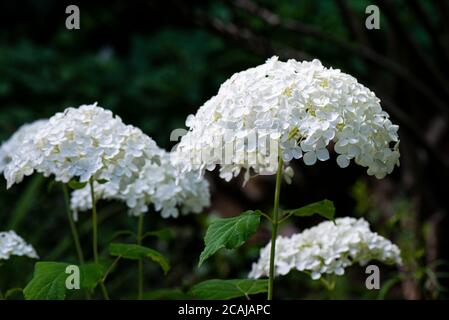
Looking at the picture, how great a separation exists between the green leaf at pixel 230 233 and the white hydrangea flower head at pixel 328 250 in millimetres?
395

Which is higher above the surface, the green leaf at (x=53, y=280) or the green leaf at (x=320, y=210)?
the green leaf at (x=320, y=210)

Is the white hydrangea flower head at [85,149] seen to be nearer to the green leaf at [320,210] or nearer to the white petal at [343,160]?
the green leaf at [320,210]

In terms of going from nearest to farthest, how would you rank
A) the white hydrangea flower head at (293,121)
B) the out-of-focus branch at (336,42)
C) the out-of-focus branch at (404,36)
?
the white hydrangea flower head at (293,121) < the out-of-focus branch at (404,36) < the out-of-focus branch at (336,42)

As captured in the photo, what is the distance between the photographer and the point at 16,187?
439 centimetres

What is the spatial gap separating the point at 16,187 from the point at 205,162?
2904 mm

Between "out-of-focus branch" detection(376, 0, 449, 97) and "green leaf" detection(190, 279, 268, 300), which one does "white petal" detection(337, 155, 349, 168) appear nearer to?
"green leaf" detection(190, 279, 268, 300)

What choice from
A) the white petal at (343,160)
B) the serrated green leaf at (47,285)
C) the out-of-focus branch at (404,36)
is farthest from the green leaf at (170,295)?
the out-of-focus branch at (404,36)

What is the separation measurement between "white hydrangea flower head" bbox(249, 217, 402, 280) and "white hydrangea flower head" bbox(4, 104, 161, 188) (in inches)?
19.9

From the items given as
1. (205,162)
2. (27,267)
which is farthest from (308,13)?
(205,162)

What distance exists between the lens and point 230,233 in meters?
1.70

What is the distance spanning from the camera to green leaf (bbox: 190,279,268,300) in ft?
6.27

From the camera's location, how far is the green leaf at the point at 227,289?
6.27 ft
